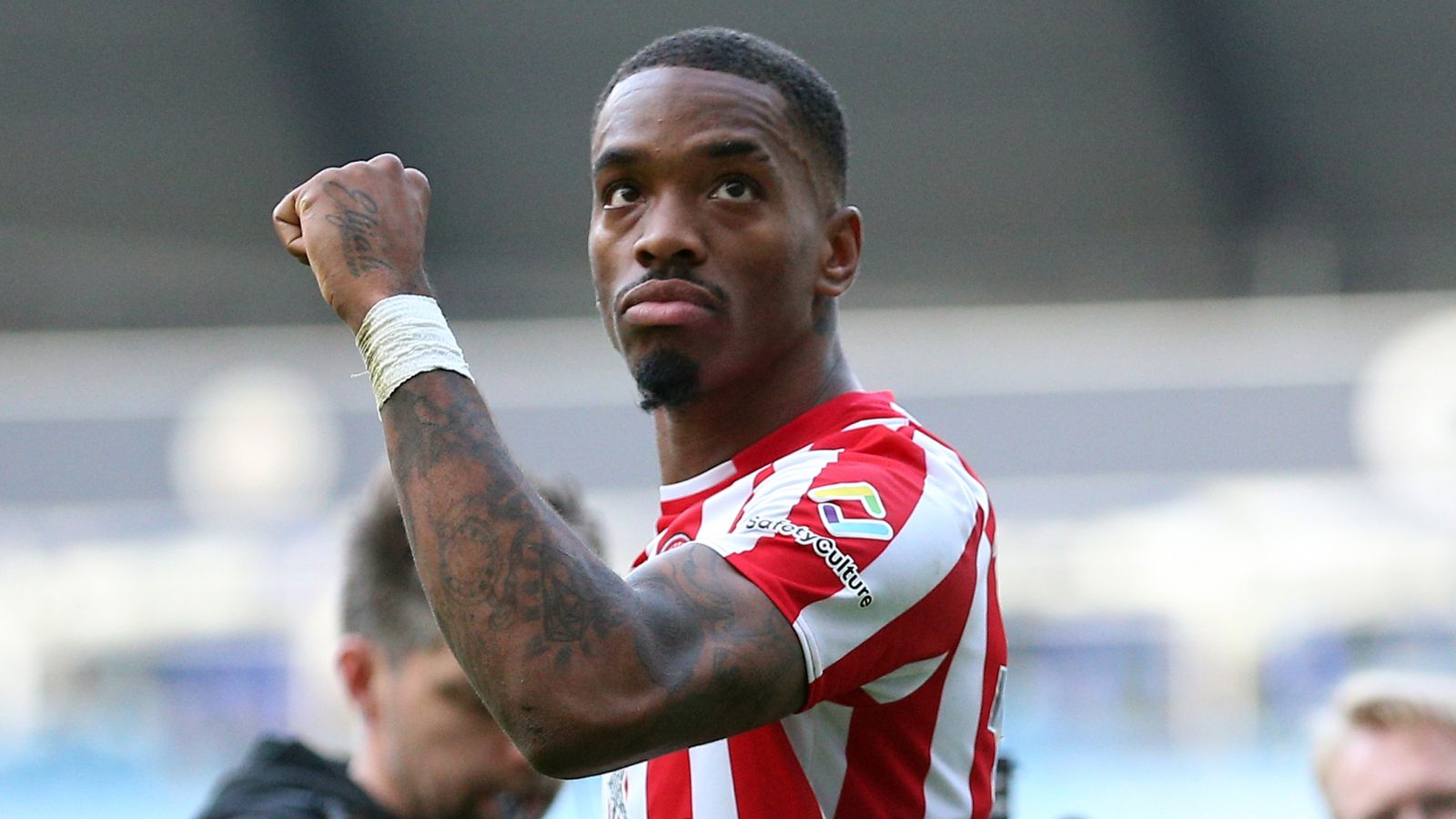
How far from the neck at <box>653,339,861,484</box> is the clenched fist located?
1.56ft

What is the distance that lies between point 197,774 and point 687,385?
438 inches

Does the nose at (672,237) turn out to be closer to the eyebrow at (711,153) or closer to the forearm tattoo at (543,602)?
the eyebrow at (711,153)

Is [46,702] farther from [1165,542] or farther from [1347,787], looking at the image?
[1347,787]

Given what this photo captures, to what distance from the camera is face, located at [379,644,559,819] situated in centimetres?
300

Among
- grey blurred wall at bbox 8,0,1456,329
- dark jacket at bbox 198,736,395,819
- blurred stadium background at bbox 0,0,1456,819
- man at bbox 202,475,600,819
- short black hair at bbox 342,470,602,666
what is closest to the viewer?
dark jacket at bbox 198,736,395,819

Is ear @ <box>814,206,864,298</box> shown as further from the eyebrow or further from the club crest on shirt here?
the club crest on shirt

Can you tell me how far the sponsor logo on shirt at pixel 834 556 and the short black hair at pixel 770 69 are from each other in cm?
67

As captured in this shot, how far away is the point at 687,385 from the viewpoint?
2211mm

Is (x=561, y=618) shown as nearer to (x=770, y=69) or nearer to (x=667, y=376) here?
(x=667, y=376)

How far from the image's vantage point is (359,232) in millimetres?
1902

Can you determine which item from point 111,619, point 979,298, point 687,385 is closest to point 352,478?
point 111,619

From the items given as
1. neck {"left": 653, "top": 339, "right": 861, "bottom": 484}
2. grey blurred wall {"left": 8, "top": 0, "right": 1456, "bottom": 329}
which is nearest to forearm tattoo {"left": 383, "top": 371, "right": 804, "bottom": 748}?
neck {"left": 653, "top": 339, "right": 861, "bottom": 484}

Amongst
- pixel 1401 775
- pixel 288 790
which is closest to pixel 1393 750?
pixel 1401 775

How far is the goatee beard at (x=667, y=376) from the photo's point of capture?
219 cm
